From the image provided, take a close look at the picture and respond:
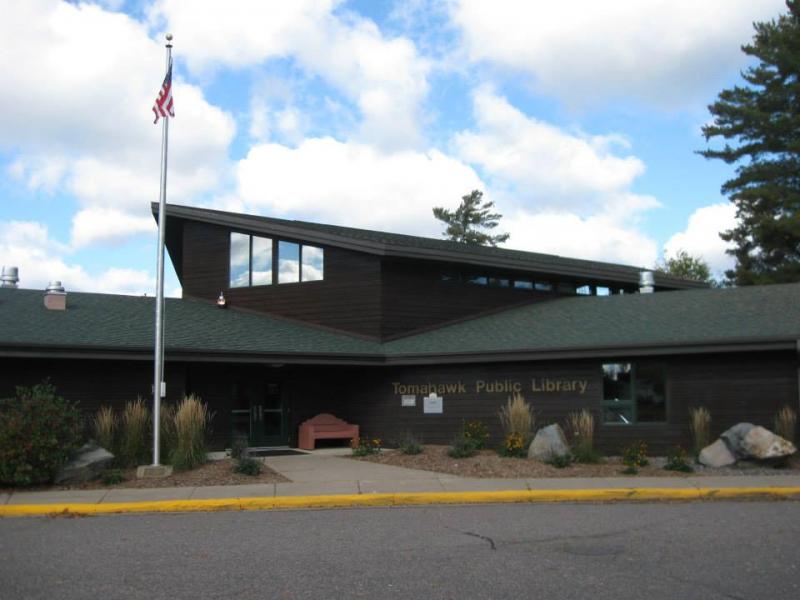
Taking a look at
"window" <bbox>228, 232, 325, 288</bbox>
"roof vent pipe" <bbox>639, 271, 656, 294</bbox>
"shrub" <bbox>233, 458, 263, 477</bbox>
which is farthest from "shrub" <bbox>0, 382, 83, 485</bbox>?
"roof vent pipe" <bbox>639, 271, 656, 294</bbox>

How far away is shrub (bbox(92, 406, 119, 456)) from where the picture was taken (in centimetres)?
1533

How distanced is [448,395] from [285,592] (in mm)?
12283

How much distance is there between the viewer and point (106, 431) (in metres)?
15.4

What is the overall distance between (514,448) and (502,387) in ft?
7.85

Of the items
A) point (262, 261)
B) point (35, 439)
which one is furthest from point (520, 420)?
point (35, 439)

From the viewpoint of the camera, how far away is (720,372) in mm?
17109

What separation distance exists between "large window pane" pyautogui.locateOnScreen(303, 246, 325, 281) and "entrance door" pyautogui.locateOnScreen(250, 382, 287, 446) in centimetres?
308

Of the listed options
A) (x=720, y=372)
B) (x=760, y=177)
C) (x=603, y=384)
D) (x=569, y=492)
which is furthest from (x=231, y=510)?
(x=760, y=177)

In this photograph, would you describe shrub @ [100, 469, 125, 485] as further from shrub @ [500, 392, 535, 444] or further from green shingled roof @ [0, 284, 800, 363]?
shrub @ [500, 392, 535, 444]

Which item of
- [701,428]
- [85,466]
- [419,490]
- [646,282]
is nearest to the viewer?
[419,490]

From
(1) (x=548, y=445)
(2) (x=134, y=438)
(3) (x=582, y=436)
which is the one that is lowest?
(1) (x=548, y=445)

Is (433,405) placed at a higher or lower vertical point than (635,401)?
lower

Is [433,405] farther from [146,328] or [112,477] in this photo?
[112,477]

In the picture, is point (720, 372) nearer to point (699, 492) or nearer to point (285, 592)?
point (699, 492)
